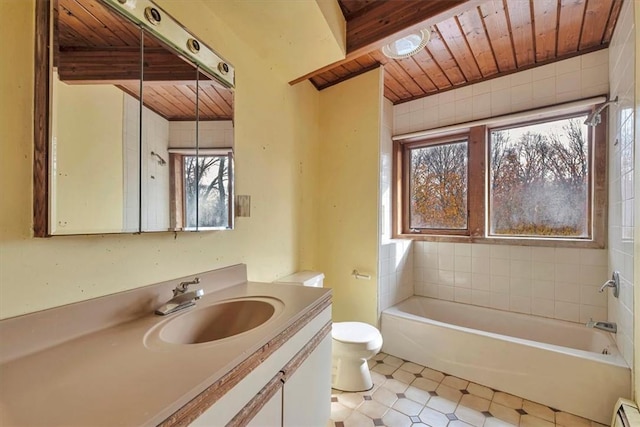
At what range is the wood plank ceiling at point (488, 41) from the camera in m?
1.68

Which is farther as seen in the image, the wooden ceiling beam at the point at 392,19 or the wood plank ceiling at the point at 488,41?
the wood plank ceiling at the point at 488,41

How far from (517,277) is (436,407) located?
1.35 meters

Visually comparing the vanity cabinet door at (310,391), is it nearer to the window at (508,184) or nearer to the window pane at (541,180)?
the window at (508,184)

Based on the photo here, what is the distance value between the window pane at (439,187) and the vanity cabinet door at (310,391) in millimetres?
1934

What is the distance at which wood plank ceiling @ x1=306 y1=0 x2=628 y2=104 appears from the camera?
1.68 metres

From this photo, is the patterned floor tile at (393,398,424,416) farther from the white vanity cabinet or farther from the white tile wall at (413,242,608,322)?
the white tile wall at (413,242,608,322)

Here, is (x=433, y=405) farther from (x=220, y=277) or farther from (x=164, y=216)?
(x=164, y=216)

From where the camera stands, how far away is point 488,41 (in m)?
2.02

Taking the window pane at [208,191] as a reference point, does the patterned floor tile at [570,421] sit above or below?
below

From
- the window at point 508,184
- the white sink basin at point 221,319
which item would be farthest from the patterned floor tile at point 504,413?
the white sink basin at point 221,319

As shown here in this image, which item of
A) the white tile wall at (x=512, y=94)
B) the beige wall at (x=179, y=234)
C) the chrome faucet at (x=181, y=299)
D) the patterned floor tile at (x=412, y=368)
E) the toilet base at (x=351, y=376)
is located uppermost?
the white tile wall at (x=512, y=94)

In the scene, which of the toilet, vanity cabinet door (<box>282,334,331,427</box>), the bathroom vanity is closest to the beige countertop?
the bathroom vanity

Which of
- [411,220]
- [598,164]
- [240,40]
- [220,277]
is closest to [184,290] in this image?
[220,277]

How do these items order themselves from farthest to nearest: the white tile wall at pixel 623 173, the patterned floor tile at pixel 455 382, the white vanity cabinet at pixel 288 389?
the patterned floor tile at pixel 455 382 → the white tile wall at pixel 623 173 → the white vanity cabinet at pixel 288 389
